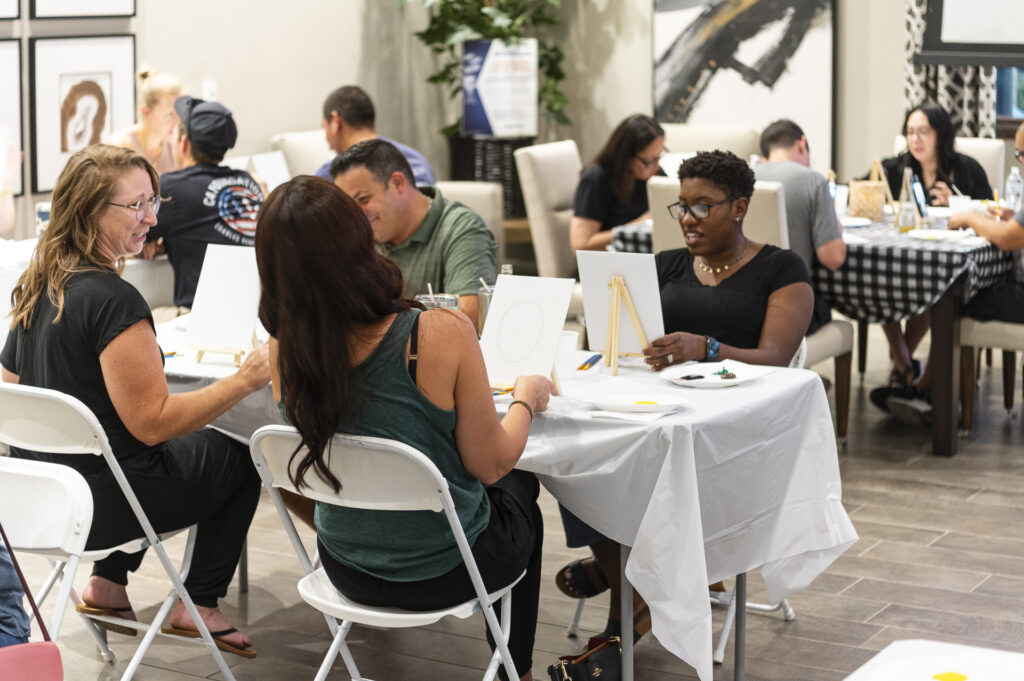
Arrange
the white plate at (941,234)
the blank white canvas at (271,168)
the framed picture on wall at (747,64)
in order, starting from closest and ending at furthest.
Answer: the white plate at (941,234) → the blank white canvas at (271,168) → the framed picture on wall at (747,64)

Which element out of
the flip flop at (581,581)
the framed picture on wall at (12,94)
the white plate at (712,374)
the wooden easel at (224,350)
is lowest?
the flip flop at (581,581)

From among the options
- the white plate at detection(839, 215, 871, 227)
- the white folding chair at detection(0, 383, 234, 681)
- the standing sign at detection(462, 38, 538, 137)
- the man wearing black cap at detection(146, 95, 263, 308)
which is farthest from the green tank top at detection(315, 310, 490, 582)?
the standing sign at detection(462, 38, 538, 137)

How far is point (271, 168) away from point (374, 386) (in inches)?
182

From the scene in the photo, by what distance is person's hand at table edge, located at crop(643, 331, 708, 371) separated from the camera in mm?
3098

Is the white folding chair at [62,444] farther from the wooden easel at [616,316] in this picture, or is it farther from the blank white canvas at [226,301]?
the wooden easel at [616,316]

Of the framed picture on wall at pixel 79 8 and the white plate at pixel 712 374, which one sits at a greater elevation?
the framed picture on wall at pixel 79 8

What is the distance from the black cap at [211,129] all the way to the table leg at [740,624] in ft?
8.17

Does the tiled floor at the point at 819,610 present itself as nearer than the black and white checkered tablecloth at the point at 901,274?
Yes

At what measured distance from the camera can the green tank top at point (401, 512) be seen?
7.68ft

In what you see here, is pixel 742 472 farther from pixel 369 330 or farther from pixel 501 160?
pixel 501 160

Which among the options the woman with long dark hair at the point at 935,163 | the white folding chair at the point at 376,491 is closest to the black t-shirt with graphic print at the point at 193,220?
the white folding chair at the point at 376,491

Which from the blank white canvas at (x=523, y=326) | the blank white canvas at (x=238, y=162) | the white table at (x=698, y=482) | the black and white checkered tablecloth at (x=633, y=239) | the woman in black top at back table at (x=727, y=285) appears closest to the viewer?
the white table at (x=698, y=482)

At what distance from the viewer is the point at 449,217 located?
12.2 ft

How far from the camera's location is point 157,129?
17.9 ft
